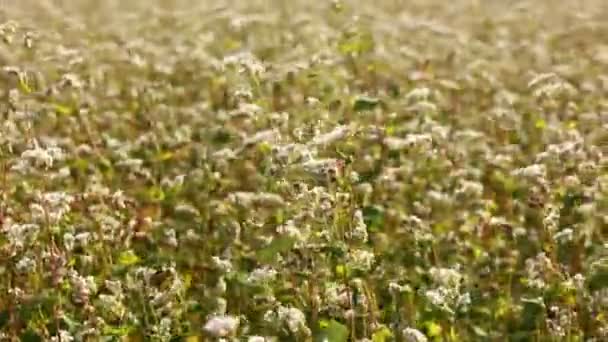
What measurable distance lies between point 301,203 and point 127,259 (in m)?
0.87

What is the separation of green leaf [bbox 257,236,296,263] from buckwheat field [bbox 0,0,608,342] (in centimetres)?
2

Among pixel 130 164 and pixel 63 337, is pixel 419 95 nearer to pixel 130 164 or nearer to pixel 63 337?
pixel 130 164

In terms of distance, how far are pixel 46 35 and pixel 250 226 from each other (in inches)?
167

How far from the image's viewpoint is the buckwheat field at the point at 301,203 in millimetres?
4457

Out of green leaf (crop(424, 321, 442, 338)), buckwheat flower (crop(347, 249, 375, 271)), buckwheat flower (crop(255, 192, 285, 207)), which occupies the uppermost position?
buckwheat flower (crop(255, 192, 285, 207))

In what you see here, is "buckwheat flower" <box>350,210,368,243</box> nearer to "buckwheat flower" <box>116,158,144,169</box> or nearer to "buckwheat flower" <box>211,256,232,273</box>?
Result: "buckwheat flower" <box>211,256,232,273</box>

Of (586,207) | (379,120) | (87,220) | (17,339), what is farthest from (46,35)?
(586,207)

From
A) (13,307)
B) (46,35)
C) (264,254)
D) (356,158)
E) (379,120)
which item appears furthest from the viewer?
(46,35)

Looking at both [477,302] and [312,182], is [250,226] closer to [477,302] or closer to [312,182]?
[312,182]

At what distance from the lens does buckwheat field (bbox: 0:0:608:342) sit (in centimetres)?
446

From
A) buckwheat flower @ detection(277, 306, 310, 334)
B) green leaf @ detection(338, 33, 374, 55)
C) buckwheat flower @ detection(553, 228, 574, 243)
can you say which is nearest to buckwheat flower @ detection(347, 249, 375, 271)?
buckwheat flower @ detection(277, 306, 310, 334)

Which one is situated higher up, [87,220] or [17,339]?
[87,220]

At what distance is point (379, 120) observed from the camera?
680 cm

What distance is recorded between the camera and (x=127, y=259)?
15.9 feet
